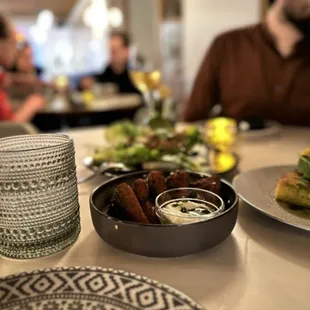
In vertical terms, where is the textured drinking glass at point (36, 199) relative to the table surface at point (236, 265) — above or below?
above

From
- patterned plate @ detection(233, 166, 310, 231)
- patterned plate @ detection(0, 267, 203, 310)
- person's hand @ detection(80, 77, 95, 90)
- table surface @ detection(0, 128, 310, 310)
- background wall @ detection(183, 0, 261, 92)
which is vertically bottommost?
person's hand @ detection(80, 77, 95, 90)

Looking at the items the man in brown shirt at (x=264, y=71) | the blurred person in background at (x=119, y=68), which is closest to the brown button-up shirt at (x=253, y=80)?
the man in brown shirt at (x=264, y=71)

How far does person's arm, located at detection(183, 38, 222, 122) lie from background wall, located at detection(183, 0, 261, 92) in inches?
40.2

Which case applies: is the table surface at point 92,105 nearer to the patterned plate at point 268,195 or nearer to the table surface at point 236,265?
the patterned plate at point 268,195

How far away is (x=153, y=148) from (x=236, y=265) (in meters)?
0.54

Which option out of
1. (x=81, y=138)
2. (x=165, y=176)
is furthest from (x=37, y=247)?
(x=81, y=138)

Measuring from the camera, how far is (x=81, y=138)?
1469 millimetres

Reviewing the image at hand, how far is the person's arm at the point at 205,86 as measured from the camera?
78.5 inches

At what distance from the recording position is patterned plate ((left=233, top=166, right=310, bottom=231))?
66 centimetres

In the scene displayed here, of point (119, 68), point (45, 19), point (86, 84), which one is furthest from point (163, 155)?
point (45, 19)

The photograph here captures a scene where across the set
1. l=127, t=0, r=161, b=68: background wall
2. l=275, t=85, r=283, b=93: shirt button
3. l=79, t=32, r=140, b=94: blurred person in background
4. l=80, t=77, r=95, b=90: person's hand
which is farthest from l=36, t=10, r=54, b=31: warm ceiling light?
l=275, t=85, r=283, b=93: shirt button

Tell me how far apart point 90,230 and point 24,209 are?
16 cm

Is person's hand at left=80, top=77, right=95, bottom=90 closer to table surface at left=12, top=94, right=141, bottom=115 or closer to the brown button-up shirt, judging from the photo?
table surface at left=12, top=94, right=141, bottom=115

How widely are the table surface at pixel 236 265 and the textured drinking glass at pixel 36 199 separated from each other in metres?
0.03
